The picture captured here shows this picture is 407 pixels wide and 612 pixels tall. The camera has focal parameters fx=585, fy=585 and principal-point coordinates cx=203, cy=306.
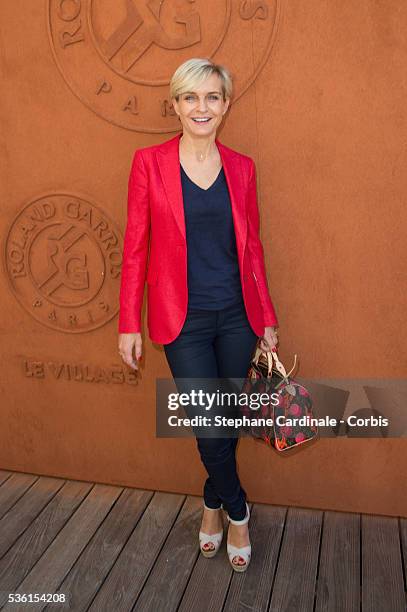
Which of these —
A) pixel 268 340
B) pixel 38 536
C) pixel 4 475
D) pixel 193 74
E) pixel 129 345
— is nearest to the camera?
pixel 193 74

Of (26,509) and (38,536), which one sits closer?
(38,536)

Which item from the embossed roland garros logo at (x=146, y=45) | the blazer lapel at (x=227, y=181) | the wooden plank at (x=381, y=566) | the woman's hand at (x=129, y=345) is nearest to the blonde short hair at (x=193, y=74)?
the blazer lapel at (x=227, y=181)

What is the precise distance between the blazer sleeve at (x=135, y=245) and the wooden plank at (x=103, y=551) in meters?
1.02

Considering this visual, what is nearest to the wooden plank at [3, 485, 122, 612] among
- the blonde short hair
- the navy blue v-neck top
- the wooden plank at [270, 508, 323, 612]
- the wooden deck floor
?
the wooden deck floor

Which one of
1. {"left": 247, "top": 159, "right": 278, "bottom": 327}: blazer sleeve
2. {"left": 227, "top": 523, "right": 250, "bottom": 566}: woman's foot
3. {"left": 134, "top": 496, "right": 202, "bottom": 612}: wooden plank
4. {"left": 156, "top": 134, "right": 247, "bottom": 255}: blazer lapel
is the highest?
{"left": 156, "top": 134, "right": 247, "bottom": 255}: blazer lapel

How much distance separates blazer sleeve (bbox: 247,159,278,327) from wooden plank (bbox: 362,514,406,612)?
3.49ft

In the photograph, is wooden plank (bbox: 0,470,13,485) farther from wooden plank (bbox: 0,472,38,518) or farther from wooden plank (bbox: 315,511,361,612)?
wooden plank (bbox: 315,511,361,612)

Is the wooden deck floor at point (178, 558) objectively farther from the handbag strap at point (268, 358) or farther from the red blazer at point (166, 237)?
the red blazer at point (166, 237)

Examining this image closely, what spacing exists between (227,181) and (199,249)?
0.28 metres

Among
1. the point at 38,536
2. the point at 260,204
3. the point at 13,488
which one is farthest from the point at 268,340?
the point at 13,488

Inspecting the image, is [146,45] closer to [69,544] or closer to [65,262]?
[65,262]

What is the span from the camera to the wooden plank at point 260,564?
2264 mm

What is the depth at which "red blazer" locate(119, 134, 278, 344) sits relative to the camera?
2.18 meters

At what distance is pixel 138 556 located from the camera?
2.54 metres
